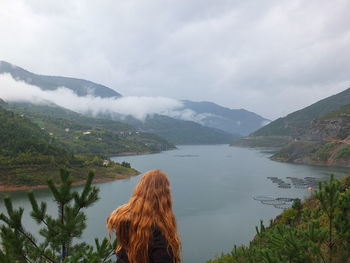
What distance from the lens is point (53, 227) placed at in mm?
4695

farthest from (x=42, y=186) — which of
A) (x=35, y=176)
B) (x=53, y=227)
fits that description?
(x=53, y=227)

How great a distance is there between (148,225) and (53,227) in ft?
8.44

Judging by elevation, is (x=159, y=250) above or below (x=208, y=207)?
above

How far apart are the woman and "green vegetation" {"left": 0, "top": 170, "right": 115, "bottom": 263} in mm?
1637

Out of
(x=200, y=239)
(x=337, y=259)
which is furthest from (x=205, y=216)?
(x=337, y=259)

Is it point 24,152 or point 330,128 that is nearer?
point 24,152

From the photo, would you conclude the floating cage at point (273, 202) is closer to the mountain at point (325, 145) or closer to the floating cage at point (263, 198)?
the floating cage at point (263, 198)

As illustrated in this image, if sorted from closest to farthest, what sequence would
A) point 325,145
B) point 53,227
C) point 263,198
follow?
point 53,227 < point 263,198 < point 325,145

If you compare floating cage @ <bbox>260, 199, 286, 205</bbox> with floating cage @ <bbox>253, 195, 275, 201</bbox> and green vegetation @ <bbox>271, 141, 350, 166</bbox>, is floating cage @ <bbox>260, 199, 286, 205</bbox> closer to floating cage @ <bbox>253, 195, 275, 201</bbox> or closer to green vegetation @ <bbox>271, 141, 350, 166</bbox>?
floating cage @ <bbox>253, 195, 275, 201</bbox>

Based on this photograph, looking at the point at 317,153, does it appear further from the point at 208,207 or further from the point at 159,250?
the point at 159,250

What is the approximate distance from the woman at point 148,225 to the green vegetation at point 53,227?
164 cm

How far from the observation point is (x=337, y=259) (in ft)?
22.2

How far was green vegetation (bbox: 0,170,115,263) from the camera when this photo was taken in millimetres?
4367

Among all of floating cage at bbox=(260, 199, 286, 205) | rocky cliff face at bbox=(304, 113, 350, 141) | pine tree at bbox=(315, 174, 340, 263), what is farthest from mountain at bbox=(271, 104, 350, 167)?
pine tree at bbox=(315, 174, 340, 263)
